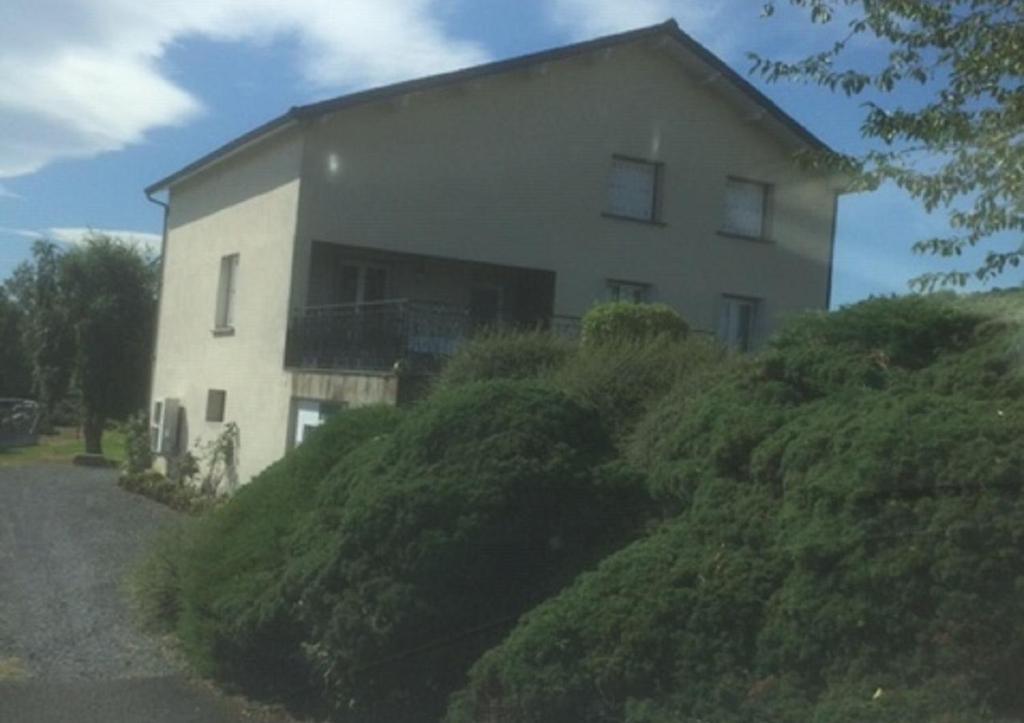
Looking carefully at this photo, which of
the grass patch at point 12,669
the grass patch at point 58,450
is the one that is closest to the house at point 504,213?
the grass patch at point 12,669

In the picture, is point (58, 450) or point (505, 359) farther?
point (58, 450)

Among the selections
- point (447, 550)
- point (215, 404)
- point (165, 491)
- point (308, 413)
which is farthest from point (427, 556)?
point (165, 491)

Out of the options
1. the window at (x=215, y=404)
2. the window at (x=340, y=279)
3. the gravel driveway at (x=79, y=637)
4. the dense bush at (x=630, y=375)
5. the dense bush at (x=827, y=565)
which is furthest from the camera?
the window at (x=215, y=404)

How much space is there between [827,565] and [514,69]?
689 inches

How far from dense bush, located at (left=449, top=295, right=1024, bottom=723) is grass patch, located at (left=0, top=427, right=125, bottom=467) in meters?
26.6

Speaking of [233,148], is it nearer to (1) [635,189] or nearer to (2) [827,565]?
(1) [635,189]

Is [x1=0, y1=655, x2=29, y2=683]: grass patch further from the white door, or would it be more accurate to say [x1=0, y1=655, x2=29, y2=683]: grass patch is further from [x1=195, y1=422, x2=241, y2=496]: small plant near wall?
[x1=195, y1=422, x2=241, y2=496]: small plant near wall

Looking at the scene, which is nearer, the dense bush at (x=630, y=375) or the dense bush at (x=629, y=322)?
the dense bush at (x=630, y=375)

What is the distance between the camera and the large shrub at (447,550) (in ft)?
29.2

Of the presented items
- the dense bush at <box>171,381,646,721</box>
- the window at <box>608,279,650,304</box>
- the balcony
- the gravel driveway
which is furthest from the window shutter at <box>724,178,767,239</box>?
the dense bush at <box>171,381,646,721</box>

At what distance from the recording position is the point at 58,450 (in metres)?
43.3

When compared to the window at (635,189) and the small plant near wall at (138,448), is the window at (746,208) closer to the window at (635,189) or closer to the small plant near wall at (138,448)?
the window at (635,189)

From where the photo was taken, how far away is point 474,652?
348 inches

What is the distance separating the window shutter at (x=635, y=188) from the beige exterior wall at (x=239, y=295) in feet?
18.5
